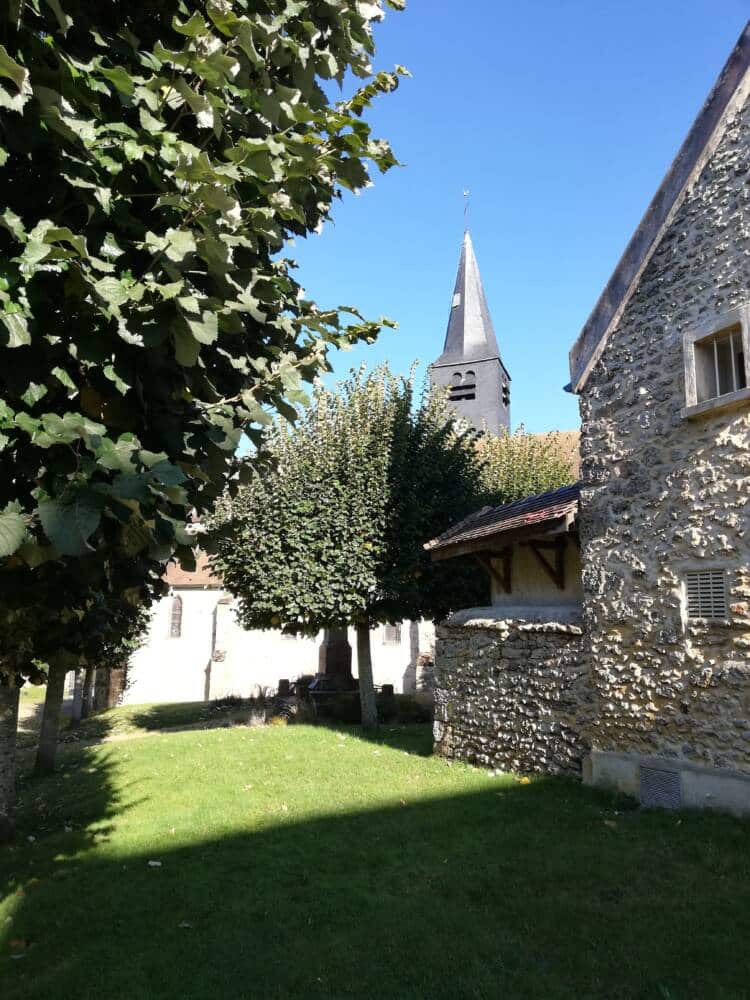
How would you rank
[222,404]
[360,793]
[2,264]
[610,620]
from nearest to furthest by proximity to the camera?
[2,264] → [222,404] → [610,620] → [360,793]

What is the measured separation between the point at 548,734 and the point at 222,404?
22.7ft

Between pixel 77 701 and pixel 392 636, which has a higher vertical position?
pixel 392 636

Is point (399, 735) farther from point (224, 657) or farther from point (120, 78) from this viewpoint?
point (224, 657)

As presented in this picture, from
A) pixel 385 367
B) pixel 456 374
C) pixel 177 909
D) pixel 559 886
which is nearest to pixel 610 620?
pixel 559 886

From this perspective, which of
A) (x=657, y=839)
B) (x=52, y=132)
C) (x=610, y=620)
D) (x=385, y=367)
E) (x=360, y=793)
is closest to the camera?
(x=52, y=132)

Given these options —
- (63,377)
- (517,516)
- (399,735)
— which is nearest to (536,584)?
(517,516)

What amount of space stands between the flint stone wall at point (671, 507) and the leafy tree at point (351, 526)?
6.49m

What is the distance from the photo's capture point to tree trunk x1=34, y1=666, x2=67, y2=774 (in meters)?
12.3

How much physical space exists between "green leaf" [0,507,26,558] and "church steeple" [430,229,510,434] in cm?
3315

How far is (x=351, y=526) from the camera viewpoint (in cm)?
1398

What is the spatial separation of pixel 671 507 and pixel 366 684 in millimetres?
9409

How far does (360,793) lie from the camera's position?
8328 mm

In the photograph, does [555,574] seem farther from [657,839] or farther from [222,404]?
[222,404]

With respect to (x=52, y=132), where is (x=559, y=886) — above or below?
below
